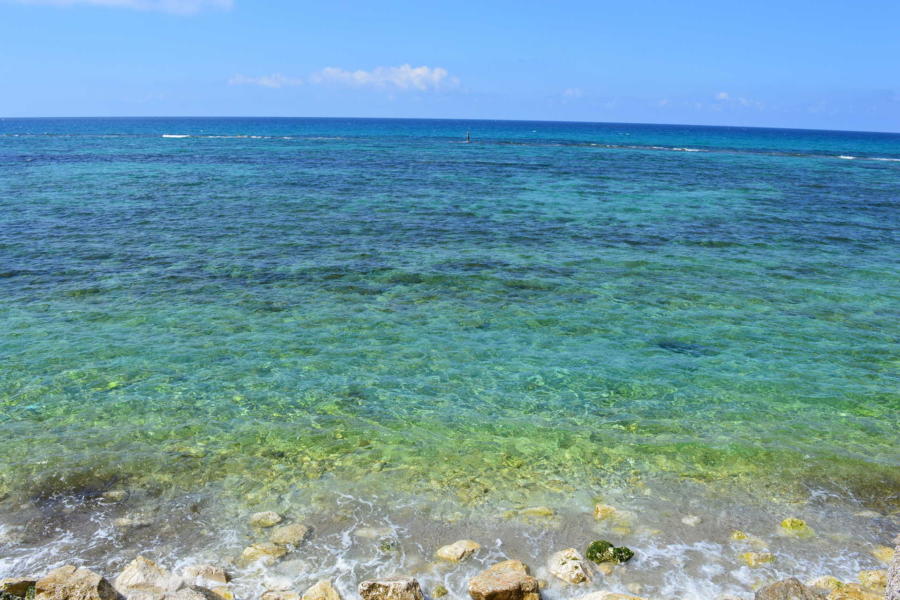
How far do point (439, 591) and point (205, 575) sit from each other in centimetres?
260

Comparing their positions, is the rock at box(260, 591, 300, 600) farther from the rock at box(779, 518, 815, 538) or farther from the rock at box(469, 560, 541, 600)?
the rock at box(779, 518, 815, 538)

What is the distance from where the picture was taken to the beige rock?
309 inches

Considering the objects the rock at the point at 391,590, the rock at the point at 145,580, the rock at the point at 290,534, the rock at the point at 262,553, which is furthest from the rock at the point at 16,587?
the rock at the point at 391,590

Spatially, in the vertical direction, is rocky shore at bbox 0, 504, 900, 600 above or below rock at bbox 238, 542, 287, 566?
above

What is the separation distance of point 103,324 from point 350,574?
10656 millimetres

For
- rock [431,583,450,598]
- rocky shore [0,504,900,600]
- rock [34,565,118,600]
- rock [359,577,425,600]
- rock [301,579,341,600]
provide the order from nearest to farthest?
1. rock [34,565,118,600]
2. rocky shore [0,504,900,600]
3. rock [359,577,425,600]
4. rock [301,579,341,600]
5. rock [431,583,450,598]

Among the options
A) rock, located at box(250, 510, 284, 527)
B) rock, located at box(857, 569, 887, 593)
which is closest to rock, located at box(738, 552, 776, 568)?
rock, located at box(857, 569, 887, 593)

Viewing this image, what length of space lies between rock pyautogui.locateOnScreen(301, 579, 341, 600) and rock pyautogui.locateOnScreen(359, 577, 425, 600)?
0.29 m

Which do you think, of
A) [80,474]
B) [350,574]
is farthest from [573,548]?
[80,474]

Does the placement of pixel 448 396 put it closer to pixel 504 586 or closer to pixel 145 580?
pixel 504 586

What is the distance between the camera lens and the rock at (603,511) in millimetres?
8734

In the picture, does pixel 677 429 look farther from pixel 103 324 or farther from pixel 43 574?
pixel 103 324

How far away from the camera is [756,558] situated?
26.0ft

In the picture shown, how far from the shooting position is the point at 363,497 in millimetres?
9141
